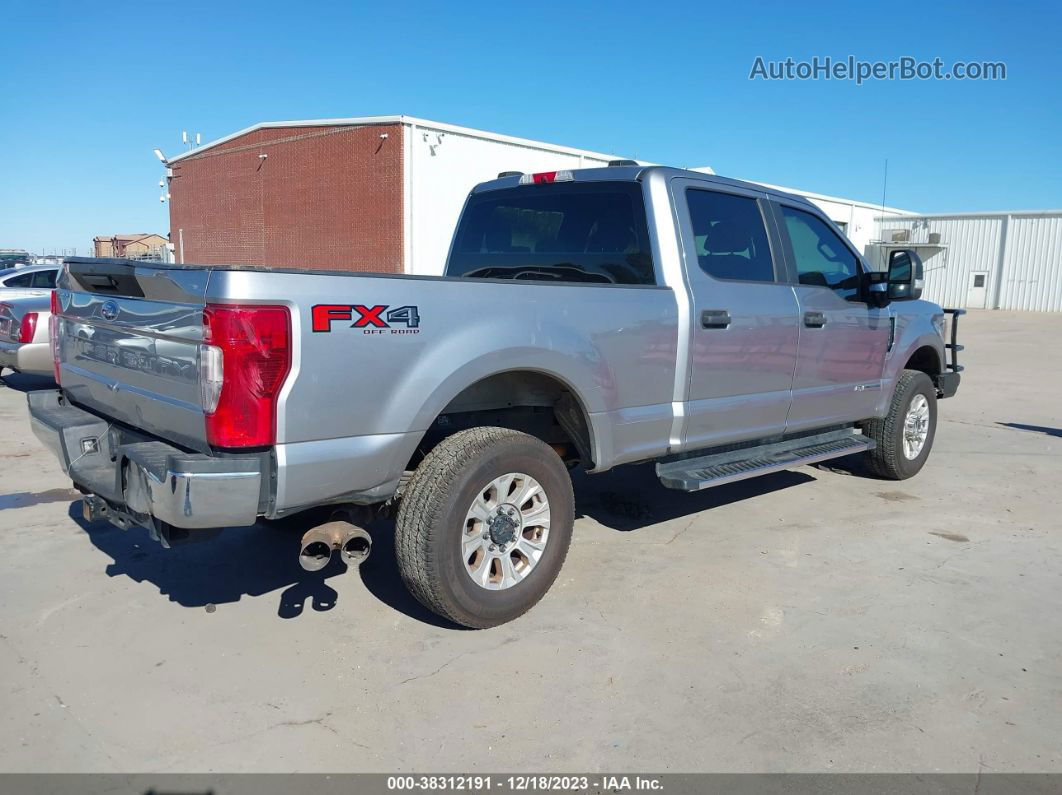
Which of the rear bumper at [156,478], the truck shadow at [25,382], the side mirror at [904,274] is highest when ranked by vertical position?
the side mirror at [904,274]

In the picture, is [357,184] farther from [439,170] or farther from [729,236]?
[729,236]

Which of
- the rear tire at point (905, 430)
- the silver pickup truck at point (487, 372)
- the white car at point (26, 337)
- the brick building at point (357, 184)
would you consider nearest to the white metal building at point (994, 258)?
the brick building at point (357, 184)

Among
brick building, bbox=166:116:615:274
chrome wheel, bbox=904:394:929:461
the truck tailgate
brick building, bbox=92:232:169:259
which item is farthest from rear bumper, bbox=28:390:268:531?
brick building, bbox=92:232:169:259

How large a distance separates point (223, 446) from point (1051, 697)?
3.40m

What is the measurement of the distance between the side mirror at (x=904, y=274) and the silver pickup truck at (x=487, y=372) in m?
0.02

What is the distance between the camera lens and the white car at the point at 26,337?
9.38 metres

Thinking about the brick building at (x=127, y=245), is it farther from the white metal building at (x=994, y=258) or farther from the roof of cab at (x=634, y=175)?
the roof of cab at (x=634, y=175)

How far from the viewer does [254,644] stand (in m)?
3.63

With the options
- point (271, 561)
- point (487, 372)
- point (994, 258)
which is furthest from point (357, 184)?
point (994, 258)

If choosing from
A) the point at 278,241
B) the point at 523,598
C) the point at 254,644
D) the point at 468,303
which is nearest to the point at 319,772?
the point at 254,644

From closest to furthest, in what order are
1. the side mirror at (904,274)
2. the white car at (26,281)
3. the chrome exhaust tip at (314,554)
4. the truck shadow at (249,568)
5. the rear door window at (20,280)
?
1. the chrome exhaust tip at (314,554)
2. the truck shadow at (249,568)
3. the side mirror at (904,274)
4. the white car at (26,281)
5. the rear door window at (20,280)

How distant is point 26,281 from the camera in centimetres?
1233

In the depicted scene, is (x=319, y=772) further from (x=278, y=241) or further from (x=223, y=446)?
(x=278, y=241)

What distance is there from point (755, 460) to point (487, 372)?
7.32 feet
